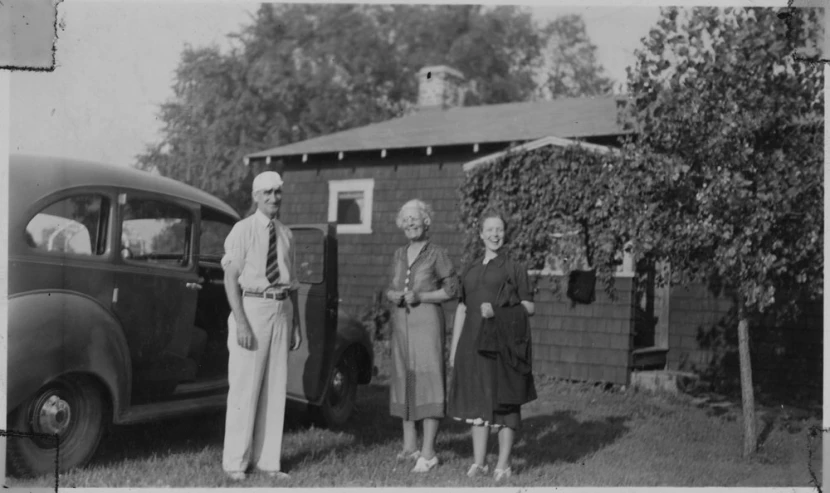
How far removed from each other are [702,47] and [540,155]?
4.07 metres

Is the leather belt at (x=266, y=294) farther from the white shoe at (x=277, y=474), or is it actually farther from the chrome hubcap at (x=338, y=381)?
the chrome hubcap at (x=338, y=381)

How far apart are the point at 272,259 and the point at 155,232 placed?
1.06 metres

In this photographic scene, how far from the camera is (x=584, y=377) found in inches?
420

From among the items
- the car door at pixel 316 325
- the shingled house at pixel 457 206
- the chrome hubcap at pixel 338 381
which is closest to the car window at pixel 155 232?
the car door at pixel 316 325

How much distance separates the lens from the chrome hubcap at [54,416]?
440 cm

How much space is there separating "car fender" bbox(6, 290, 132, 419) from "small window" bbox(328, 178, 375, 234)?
381 inches

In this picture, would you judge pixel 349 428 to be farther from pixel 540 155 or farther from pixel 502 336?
pixel 540 155

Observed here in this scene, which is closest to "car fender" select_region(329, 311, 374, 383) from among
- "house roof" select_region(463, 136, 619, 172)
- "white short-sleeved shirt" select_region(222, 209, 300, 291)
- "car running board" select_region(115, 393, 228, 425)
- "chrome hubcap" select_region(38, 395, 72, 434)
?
"car running board" select_region(115, 393, 228, 425)

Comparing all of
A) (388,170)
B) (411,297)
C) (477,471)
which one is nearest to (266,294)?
(411,297)

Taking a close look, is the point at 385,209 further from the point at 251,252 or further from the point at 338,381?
the point at 251,252

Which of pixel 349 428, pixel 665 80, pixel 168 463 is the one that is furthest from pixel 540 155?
pixel 168 463

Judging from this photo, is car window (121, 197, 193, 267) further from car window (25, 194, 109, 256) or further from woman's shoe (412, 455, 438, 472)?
woman's shoe (412, 455, 438, 472)

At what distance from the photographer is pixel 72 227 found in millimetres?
4711

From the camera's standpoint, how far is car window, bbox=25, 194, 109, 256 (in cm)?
452
